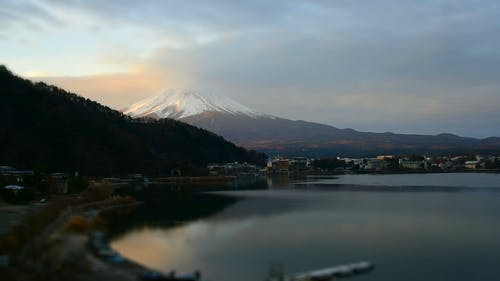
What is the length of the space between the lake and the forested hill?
8.13 m

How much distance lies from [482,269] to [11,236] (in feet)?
14.7

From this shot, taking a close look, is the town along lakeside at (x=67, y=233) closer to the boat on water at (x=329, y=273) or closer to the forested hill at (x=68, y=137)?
the boat on water at (x=329, y=273)

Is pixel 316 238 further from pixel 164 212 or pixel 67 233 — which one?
pixel 164 212

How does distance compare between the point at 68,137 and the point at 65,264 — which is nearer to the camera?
the point at 65,264

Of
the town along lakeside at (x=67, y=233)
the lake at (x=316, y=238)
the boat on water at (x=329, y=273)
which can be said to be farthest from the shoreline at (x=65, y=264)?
the boat on water at (x=329, y=273)

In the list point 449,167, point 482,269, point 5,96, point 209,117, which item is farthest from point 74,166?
point 209,117

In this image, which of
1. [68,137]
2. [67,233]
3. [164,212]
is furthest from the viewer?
[68,137]

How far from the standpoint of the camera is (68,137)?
66.6 ft

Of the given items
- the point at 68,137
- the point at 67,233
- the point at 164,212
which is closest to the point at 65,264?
the point at 67,233

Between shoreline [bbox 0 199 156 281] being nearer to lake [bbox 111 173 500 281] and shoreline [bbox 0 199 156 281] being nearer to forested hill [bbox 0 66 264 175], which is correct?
lake [bbox 111 173 500 281]

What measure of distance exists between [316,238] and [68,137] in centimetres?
1504

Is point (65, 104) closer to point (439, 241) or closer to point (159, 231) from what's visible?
point (159, 231)

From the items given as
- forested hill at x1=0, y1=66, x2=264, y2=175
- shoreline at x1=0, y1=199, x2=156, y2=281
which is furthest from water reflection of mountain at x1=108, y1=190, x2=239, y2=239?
forested hill at x1=0, y1=66, x2=264, y2=175

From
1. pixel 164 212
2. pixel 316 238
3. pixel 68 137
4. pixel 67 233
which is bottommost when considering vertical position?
pixel 316 238
